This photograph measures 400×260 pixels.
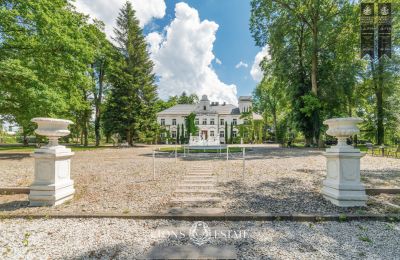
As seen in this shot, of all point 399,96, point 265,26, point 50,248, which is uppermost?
point 265,26

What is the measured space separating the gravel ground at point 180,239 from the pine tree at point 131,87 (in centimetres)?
2249

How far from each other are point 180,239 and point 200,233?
0.31m

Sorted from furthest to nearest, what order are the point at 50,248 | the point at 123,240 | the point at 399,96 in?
the point at 399,96, the point at 123,240, the point at 50,248

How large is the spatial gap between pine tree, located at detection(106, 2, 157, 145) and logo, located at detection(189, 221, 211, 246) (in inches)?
908

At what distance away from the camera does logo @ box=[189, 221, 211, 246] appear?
8.75 ft

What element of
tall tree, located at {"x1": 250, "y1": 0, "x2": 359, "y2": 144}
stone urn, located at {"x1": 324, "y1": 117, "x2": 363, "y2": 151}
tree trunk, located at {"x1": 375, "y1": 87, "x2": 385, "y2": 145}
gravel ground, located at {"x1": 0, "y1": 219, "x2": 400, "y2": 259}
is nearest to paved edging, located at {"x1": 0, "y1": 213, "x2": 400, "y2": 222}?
gravel ground, located at {"x1": 0, "y1": 219, "x2": 400, "y2": 259}

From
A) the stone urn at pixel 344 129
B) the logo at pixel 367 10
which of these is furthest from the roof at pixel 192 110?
the stone urn at pixel 344 129

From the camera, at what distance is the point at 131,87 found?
25.5 metres

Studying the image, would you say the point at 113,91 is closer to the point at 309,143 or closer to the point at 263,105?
the point at 309,143

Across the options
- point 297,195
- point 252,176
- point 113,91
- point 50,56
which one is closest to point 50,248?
point 297,195

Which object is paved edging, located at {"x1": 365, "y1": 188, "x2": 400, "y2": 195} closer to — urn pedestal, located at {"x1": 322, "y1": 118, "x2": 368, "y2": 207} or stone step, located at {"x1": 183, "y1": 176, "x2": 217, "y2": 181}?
urn pedestal, located at {"x1": 322, "y1": 118, "x2": 368, "y2": 207}

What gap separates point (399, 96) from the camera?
21.2 metres

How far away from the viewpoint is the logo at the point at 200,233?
2666 mm

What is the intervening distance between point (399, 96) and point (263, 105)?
65.0 ft
